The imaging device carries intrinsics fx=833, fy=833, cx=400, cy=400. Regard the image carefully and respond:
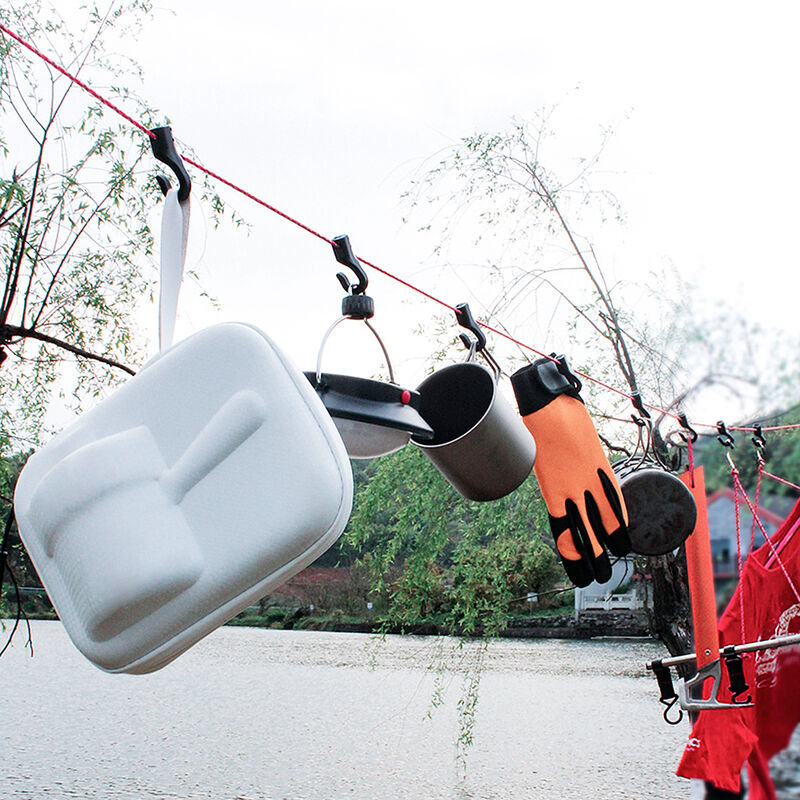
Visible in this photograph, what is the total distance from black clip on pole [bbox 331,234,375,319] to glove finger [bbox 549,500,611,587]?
30 cm

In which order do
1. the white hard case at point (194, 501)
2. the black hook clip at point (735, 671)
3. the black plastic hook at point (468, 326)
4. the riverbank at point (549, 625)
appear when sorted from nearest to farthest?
1. the white hard case at point (194, 501)
2. the black plastic hook at point (468, 326)
3. the black hook clip at point (735, 671)
4. the riverbank at point (549, 625)

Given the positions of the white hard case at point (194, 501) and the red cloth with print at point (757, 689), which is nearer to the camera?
the white hard case at point (194, 501)

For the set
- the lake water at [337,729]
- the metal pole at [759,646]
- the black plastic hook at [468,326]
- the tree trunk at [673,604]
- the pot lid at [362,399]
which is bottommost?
the lake water at [337,729]

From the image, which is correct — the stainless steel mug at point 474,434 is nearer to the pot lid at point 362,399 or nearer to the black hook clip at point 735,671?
the pot lid at point 362,399

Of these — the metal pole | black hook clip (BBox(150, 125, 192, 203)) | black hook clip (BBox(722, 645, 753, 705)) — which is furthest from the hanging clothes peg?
black hook clip (BBox(722, 645, 753, 705))

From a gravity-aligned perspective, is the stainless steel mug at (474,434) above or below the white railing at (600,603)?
above

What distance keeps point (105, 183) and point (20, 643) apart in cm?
1167

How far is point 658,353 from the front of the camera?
247 centimetres

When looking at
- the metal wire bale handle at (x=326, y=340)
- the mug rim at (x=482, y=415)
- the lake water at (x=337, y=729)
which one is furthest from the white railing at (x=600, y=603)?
the metal wire bale handle at (x=326, y=340)

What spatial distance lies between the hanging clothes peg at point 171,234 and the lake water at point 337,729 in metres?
4.67

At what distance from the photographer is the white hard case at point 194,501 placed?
43 cm

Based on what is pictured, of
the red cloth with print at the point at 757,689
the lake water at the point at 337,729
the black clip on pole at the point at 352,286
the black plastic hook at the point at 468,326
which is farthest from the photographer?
the lake water at the point at 337,729

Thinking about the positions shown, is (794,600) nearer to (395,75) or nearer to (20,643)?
(395,75)

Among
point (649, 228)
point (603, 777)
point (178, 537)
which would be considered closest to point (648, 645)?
point (603, 777)
